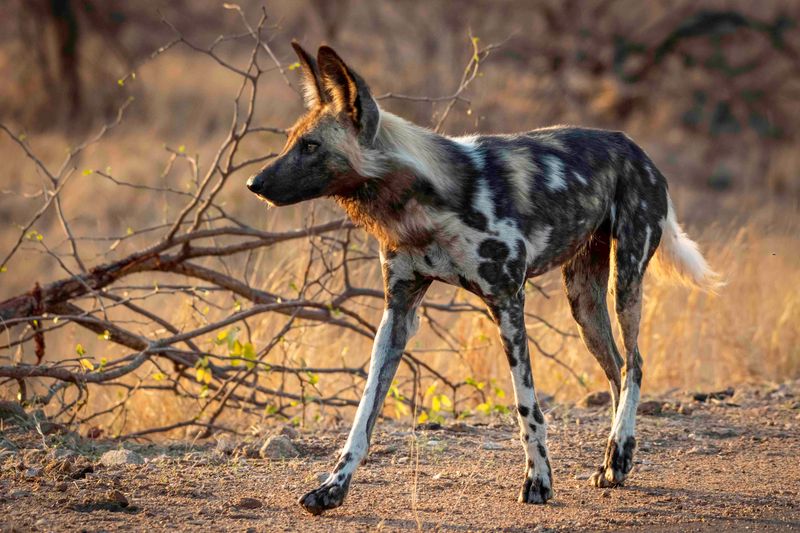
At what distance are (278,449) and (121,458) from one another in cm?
62

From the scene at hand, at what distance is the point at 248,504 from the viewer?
3.69 metres

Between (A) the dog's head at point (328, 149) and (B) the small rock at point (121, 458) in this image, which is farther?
(B) the small rock at point (121, 458)

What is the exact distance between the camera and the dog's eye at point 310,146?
3719 mm

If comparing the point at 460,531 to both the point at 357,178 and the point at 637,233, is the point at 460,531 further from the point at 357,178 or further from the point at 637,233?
the point at 637,233

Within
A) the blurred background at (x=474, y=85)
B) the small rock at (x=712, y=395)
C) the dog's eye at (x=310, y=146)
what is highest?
the blurred background at (x=474, y=85)

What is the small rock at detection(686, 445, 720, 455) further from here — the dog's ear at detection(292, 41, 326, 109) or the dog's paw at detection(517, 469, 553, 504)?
the dog's ear at detection(292, 41, 326, 109)

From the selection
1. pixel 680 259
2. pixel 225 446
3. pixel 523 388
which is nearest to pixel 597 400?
pixel 680 259

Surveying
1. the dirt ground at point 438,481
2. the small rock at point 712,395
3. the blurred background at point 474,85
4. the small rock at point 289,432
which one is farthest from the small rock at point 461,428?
the blurred background at point 474,85

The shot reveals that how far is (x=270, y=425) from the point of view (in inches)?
217

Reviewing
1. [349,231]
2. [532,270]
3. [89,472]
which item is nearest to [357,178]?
[532,270]

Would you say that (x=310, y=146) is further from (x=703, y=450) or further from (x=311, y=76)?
(x=703, y=450)

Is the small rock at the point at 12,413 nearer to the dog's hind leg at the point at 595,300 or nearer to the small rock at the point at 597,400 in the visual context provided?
the dog's hind leg at the point at 595,300

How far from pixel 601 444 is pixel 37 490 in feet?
7.57

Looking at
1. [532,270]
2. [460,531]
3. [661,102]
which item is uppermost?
[661,102]
